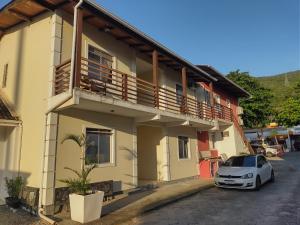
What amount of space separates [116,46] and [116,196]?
6829mm

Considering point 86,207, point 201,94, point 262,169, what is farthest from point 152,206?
point 201,94

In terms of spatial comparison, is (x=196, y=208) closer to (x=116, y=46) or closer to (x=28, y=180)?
(x=28, y=180)

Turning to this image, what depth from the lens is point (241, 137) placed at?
81.2 feet

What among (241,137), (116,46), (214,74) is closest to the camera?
(116,46)

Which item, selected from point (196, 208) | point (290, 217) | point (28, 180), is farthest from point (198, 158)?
point (28, 180)

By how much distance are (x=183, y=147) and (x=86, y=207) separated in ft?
33.3

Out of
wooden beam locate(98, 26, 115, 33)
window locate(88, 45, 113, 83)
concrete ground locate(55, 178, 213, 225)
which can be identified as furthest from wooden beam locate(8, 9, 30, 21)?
concrete ground locate(55, 178, 213, 225)

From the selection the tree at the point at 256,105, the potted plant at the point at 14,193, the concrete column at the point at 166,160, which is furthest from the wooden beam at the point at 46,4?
the tree at the point at 256,105

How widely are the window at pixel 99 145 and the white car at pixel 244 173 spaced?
5671 millimetres

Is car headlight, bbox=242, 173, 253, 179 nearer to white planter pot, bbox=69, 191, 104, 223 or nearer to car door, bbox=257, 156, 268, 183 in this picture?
car door, bbox=257, 156, 268, 183

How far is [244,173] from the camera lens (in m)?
12.2

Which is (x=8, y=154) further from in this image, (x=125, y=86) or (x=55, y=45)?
(x=125, y=86)

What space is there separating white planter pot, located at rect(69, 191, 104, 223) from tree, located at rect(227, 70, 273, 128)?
Answer: 97.3 ft

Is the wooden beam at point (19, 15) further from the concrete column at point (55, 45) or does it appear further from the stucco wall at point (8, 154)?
the stucco wall at point (8, 154)
